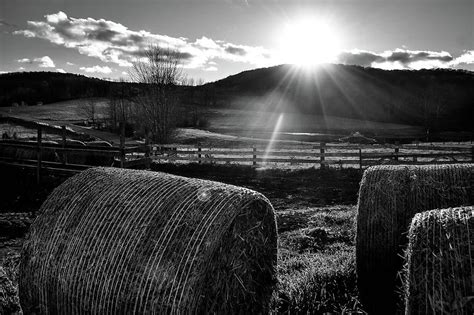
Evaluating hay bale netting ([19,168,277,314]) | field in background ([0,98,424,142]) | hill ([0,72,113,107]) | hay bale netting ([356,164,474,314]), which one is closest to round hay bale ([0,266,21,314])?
hay bale netting ([19,168,277,314])

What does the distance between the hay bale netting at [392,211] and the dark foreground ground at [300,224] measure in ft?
1.17

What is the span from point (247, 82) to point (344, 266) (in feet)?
421

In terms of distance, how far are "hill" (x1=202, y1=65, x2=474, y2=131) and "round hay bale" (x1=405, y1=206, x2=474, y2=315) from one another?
8266 cm

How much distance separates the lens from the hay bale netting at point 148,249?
11.3 ft

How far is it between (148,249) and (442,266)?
2419mm

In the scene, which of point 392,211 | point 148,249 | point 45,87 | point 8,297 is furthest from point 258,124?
point 45,87

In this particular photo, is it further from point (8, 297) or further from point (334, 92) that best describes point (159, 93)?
point (334, 92)

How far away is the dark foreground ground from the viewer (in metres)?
4.93

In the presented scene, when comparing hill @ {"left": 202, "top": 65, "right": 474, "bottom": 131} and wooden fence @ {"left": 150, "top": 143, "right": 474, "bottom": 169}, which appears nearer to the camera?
wooden fence @ {"left": 150, "top": 143, "right": 474, "bottom": 169}

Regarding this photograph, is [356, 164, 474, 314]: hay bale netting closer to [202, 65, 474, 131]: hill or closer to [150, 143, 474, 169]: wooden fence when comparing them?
[150, 143, 474, 169]: wooden fence

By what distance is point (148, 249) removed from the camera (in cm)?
356

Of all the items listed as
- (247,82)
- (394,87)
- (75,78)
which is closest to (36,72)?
(75,78)

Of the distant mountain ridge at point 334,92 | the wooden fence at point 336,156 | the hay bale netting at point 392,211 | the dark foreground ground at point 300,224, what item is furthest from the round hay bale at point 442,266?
the distant mountain ridge at point 334,92

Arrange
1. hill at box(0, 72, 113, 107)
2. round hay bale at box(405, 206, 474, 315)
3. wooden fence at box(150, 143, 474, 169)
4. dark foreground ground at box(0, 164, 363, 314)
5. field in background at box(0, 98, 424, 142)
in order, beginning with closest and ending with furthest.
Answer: round hay bale at box(405, 206, 474, 315) → dark foreground ground at box(0, 164, 363, 314) → wooden fence at box(150, 143, 474, 169) → field in background at box(0, 98, 424, 142) → hill at box(0, 72, 113, 107)
